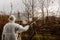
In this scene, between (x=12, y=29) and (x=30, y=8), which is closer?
(x=12, y=29)

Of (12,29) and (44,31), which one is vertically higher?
(12,29)

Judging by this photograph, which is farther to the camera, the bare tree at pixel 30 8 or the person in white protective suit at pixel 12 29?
the bare tree at pixel 30 8

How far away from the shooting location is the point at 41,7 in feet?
42.7

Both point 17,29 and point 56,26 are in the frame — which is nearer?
point 17,29

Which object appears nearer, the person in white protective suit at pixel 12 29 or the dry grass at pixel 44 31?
the person in white protective suit at pixel 12 29

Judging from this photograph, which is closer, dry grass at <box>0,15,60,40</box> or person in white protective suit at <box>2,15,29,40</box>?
person in white protective suit at <box>2,15,29,40</box>

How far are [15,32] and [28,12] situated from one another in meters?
5.13

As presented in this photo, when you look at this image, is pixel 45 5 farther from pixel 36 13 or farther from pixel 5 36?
pixel 5 36

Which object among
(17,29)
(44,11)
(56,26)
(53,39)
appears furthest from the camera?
(44,11)

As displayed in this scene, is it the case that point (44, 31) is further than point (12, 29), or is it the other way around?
point (44, 31)

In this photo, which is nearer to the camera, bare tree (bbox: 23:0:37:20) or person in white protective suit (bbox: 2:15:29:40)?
Answer: person in white protective suit (bbox: 2:15:29:40)

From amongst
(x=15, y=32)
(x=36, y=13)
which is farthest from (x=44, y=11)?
(x=15, y=32)

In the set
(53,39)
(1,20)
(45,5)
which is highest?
(45,5)

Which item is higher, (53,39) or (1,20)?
(1,20)
